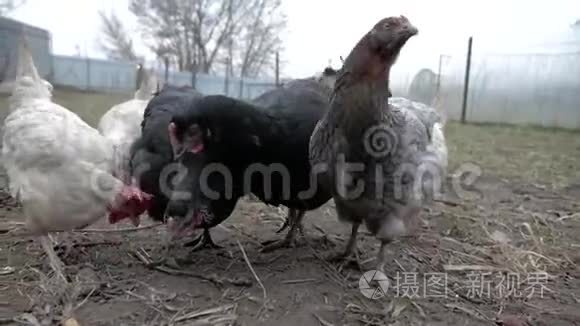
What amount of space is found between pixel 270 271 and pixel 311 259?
0.28 m

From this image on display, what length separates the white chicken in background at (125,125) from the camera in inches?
104

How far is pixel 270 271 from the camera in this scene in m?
2.40

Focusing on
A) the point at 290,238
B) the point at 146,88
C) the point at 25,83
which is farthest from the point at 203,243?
the point at 146,88

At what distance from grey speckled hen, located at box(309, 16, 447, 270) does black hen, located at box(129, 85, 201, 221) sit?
72 centimetres

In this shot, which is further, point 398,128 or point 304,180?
point 304,180

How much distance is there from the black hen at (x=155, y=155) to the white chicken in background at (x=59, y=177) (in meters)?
0.08

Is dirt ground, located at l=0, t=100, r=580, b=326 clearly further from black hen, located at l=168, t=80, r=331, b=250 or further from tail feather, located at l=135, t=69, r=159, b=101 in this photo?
tail feather, located at l=135, t=69, r=159, b=101

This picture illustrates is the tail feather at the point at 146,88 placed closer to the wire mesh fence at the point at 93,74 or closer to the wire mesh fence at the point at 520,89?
the wire mesh fence at the point at 520,89

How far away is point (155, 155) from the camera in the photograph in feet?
8.20

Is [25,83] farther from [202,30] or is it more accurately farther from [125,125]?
[202,30]

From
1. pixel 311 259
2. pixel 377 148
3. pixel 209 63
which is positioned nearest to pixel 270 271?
pixel 311 259

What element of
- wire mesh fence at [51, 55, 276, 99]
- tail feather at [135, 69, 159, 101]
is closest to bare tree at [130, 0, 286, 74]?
wire mesh fence at [51, 55, 276, 99]

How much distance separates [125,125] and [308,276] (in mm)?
1681

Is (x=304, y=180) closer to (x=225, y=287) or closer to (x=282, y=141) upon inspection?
(x=282, y=141)
